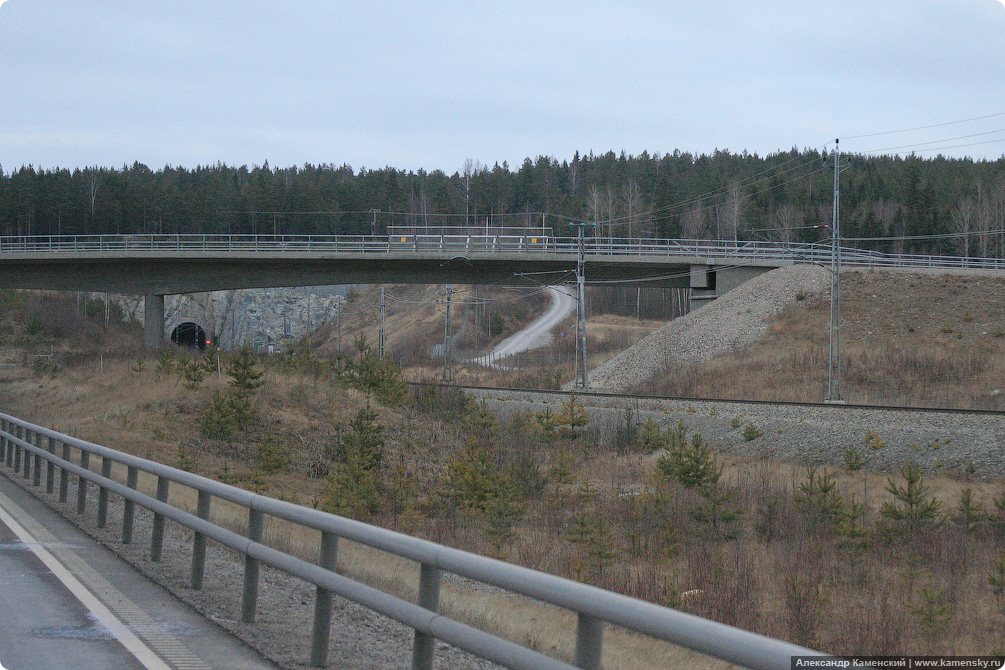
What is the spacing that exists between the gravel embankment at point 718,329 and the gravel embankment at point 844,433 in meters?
16.7

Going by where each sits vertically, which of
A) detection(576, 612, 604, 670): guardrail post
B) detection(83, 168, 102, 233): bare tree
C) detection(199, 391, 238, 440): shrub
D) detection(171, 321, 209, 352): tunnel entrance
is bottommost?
detection(171, 321, 209, 352): tunnel entrance

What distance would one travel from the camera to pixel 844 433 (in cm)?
3145

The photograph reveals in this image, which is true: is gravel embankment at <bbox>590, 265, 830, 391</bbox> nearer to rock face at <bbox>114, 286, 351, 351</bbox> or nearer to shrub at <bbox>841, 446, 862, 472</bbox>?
shrub at <bbox>841, 446, 862, 472</bbox>

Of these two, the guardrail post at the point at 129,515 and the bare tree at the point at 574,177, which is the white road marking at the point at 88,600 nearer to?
the guardrail post at the point at 129,515

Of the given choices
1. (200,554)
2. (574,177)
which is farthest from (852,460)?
Answer: (574,177)

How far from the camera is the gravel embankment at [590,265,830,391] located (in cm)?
5619

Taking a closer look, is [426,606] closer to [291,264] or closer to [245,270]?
[291,264]

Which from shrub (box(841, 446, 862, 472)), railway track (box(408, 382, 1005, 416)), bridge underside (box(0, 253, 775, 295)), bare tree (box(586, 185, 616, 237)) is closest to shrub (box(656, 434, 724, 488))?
shrub (box(841, 446, 862, 472))

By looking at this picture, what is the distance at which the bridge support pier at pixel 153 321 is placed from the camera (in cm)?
5947

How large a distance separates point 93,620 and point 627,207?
466 feet

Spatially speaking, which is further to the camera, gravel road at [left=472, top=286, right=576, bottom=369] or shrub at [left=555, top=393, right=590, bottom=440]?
gravel road at [left=472, top=286, right=576, bottom=369]

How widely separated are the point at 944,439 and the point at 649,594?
18953mm

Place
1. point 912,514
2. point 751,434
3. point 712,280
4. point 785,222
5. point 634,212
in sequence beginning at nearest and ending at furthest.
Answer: point 912,514, point 751,434, point 712,280, point 785,222, point 634,212

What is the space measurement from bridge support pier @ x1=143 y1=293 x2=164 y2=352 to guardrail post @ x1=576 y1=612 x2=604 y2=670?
59.5 metres
